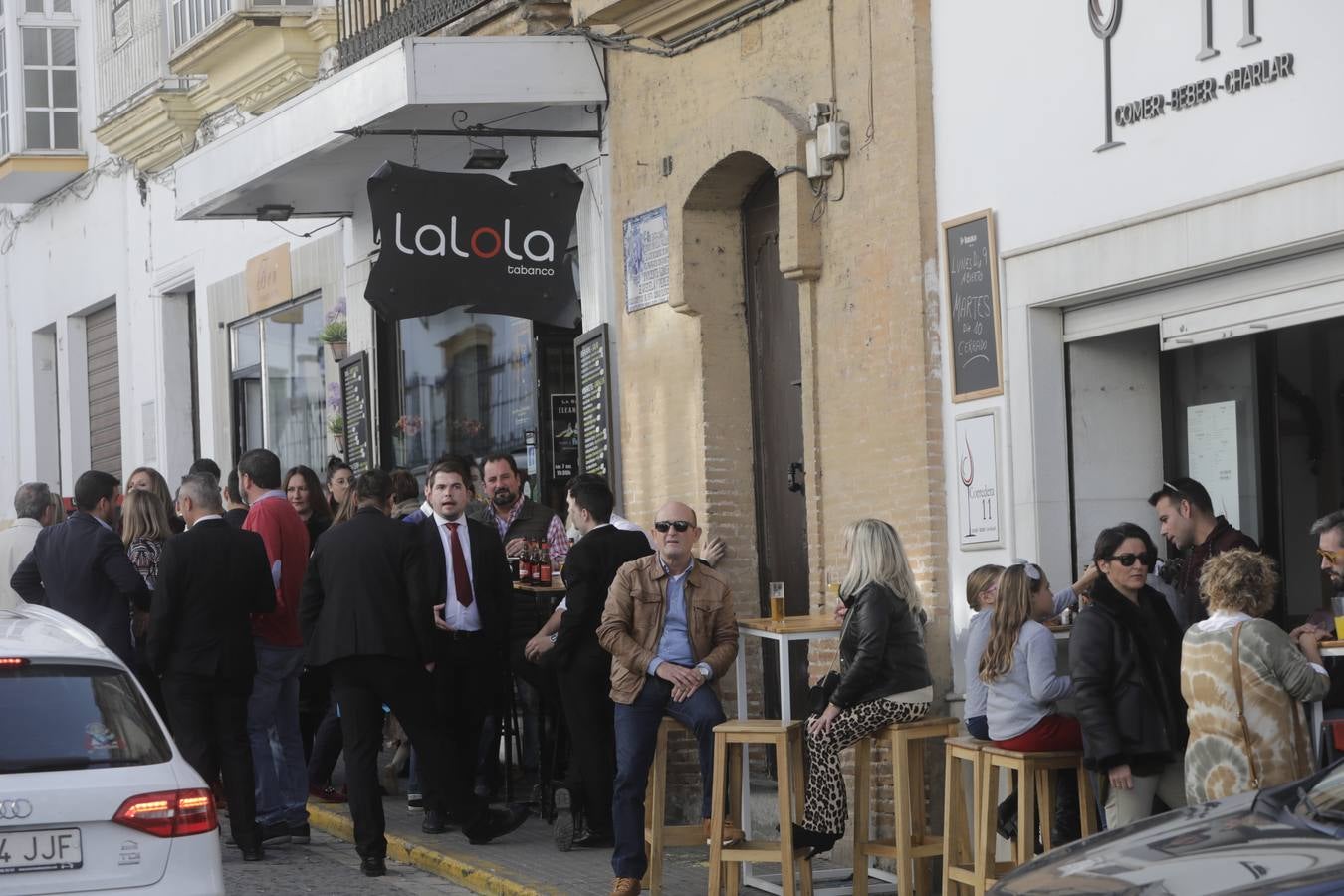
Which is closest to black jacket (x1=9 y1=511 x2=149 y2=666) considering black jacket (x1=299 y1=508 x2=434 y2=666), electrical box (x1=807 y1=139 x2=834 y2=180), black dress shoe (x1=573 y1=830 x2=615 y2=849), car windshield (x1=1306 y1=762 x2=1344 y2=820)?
black jacket (x1=299 y1=508 x2=434 y2=666)

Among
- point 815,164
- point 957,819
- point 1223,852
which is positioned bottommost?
point 957,819

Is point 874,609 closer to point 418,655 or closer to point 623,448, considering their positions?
point 418,655

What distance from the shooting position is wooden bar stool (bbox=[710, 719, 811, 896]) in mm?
9359

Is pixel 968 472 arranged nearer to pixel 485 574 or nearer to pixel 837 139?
pixel 837 139

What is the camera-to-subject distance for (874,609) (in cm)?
924

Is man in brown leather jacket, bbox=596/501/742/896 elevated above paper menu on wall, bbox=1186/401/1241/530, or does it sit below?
below

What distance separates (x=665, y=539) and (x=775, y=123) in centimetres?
276

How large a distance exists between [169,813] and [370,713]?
3460mm

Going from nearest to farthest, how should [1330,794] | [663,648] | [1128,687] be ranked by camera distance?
[1330,794]
[1128,687]
[663,648]

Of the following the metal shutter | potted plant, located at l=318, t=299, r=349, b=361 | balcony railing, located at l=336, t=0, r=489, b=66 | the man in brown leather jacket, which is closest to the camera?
the man in brown leather jacket

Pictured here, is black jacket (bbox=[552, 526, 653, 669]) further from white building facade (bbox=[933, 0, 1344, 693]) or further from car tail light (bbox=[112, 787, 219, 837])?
car tail light (bbox=[112, 787, 219, 837])

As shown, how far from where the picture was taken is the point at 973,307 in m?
10.3

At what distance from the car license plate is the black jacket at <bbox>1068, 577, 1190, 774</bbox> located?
3.83 meters

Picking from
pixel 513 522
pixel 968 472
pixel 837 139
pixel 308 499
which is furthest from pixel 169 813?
pixel 308 499
